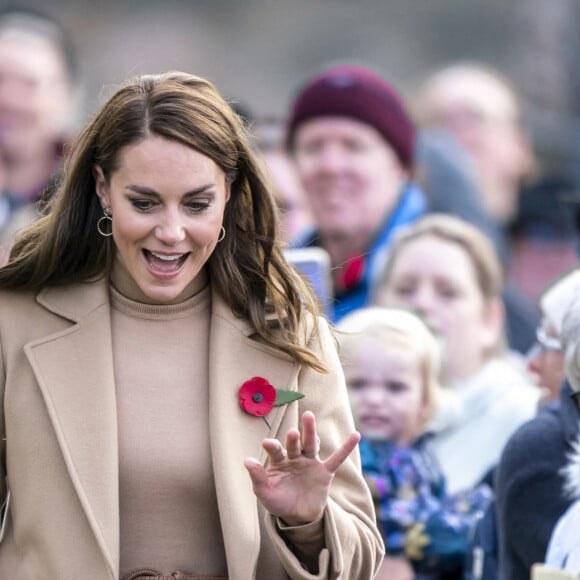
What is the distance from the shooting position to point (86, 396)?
13.6ft

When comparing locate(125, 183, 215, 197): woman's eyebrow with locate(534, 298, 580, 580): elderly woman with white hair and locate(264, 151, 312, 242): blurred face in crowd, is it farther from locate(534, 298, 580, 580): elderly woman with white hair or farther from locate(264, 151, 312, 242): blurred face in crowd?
locate(264, 151, 312, 242): blurred face in crowd

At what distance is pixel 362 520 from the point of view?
4258 mm

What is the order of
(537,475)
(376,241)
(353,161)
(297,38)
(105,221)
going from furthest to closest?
(297,38)
(353,161)
(376,241)
(537,475)
(105,221)

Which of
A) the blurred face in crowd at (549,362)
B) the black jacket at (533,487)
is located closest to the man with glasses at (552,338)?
the blurred face in crowd at (549,362)

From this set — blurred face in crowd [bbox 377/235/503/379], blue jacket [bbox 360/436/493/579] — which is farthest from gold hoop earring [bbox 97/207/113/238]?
blurred face in crowd [bbox 377/235/503/379]

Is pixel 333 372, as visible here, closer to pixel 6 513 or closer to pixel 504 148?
pixel 6 513

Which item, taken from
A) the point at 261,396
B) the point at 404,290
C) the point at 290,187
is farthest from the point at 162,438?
the point at 290,187

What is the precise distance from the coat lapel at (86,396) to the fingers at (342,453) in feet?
1.66

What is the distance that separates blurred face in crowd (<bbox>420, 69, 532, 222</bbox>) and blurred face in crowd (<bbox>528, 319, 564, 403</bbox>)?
17.8 ft

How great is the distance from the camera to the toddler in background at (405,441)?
5949mm

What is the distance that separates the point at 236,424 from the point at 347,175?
411 centimetres

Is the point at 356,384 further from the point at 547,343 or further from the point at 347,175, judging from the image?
the point at 347,175

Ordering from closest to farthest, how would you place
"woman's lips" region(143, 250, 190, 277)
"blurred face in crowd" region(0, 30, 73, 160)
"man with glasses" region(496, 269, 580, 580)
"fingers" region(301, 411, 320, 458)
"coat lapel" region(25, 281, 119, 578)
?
"fingers" region(301, 411, 320, 458) → "coat lapel" region(25, 281, 119, 578) → "woman's lips" region(143, 250, 190, 277) → "man with glasses" region(496, 269, 580, 580) → "blurred face in crowd" region(0, 30, 73, 160)

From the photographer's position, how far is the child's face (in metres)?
6.21
